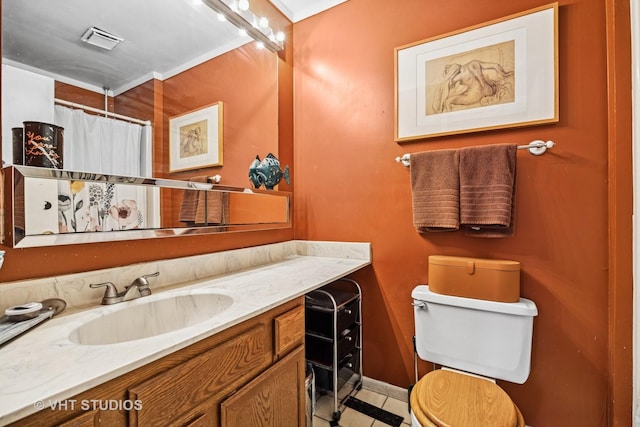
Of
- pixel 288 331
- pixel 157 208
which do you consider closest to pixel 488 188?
pixel 288 331

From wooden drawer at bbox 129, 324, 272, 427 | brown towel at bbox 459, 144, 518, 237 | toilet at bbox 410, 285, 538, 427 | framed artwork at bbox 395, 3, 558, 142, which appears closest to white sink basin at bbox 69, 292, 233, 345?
wooden drawer at bbox 129, 324, 272, 427

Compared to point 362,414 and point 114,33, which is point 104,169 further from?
point 362,414

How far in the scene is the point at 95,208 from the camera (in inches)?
39.7

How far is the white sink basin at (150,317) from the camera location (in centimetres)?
86

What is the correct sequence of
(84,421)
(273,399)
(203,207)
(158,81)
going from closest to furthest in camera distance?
(84,421) → (273,399) → (158,81) → (203,207)

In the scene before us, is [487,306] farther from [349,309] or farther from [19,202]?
[19,202]

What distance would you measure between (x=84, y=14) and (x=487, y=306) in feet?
6.15

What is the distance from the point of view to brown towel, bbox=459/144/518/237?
1.27 metres

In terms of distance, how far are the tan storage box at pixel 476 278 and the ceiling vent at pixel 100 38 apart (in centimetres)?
158

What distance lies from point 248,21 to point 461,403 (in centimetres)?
201

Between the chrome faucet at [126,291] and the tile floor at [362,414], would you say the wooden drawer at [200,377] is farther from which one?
the tile floor at [362,414]

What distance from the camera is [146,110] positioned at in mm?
1173

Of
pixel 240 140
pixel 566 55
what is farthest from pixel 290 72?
pixel 566 55

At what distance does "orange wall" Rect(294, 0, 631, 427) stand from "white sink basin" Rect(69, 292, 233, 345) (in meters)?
0.89
